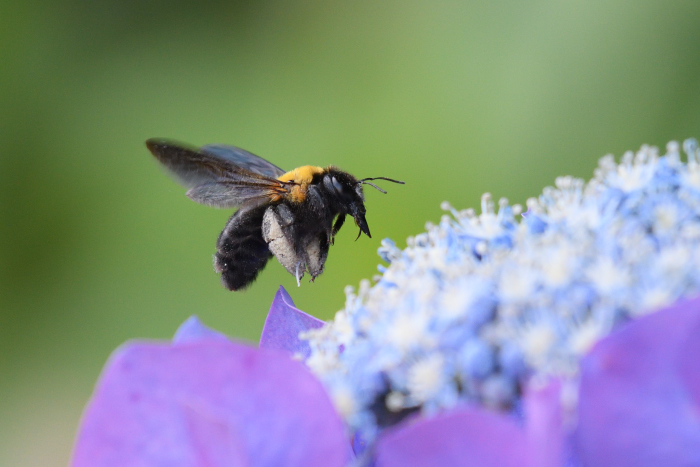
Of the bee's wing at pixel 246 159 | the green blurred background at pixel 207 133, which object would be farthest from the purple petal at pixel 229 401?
the green blurred background at pixel 207 133

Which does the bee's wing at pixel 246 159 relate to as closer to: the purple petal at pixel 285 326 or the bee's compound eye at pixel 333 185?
the bee's compound eye at pixel 333 185

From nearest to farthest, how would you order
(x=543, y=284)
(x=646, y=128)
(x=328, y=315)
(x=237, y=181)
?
(x=543, y=284)
(x=237, y=181)
(x=646, y=128)
(x=328, y=315)

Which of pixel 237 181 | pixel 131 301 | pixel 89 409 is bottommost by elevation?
pixel 89 409

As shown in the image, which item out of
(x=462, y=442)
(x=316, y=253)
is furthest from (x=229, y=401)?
(x=316, y=253)

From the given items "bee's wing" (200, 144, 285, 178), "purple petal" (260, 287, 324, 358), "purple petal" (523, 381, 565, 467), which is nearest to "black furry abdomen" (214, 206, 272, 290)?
"bee's wing" (200, 144, 285, 178)

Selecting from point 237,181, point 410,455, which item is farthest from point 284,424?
point 237,181

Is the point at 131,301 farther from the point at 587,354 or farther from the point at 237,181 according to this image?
the point at 587,354

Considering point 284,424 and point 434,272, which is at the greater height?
point 434,272
